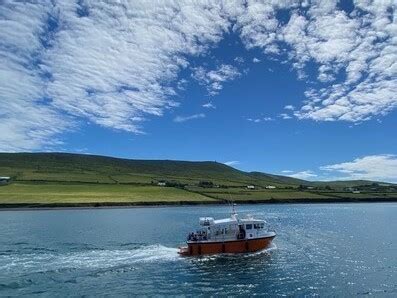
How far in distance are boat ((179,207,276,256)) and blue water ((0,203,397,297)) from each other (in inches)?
90.4

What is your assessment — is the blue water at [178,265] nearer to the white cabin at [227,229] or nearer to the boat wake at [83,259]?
the boat wake at [83,259]

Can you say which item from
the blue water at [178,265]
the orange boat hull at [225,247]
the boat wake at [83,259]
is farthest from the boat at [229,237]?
the boat wake at [83,259]

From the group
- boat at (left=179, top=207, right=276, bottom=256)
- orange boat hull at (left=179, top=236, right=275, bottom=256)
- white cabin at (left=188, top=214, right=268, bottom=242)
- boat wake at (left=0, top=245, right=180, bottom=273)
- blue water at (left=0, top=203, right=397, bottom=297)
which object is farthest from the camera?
white cabin at (left=188, top=214, right=268, bottom=242)

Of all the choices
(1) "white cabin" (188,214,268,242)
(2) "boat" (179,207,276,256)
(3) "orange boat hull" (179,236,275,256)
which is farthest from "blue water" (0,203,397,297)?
(1) "white cabin" (188,214,268,242)

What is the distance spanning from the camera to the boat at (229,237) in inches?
2938

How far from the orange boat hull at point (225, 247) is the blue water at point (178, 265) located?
207 cm

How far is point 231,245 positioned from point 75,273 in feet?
86.7

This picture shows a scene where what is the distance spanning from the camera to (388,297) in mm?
49688

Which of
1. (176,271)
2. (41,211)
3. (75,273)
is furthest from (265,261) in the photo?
(41,211)

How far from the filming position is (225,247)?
247ft

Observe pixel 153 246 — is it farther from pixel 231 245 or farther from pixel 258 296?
pixel 258 296

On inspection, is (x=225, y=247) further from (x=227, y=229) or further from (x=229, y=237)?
(x=227, y=229)

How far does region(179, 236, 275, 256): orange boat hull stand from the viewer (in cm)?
7319

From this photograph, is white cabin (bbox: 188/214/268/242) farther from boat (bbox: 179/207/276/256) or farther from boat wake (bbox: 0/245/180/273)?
boat wake (bbox: 0/245/180/273)
